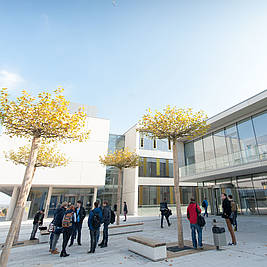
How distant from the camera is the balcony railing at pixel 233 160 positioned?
12.7 metres

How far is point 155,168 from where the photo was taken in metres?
26.9

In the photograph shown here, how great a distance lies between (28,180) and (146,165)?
72.7ft

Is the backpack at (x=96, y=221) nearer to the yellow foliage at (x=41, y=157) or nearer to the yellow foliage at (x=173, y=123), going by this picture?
the yellow foliage at (x=173, y=123)

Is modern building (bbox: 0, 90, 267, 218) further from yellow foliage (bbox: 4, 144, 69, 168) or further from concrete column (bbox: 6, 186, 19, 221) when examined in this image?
yellow foliage (bbox: 4, 144, 69, 168)


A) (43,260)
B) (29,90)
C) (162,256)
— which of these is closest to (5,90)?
(29,90)

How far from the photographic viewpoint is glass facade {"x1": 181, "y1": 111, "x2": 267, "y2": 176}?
538 inches

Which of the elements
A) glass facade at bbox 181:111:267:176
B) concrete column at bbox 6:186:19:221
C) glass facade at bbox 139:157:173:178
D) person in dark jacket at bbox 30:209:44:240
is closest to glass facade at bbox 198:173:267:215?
glass facade at bbox 181:111:267:176

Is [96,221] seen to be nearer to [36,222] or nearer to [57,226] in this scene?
[57,226]

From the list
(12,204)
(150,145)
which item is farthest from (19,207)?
(150,145)

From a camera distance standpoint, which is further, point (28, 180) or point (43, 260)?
point (43, 260)

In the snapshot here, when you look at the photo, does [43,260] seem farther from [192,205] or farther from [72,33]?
Result: [72,33]

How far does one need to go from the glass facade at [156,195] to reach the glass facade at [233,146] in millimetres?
7201

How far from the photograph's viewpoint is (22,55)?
22.2 ft

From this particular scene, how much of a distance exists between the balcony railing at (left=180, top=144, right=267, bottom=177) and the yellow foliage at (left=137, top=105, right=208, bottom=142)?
7475 millimetres
